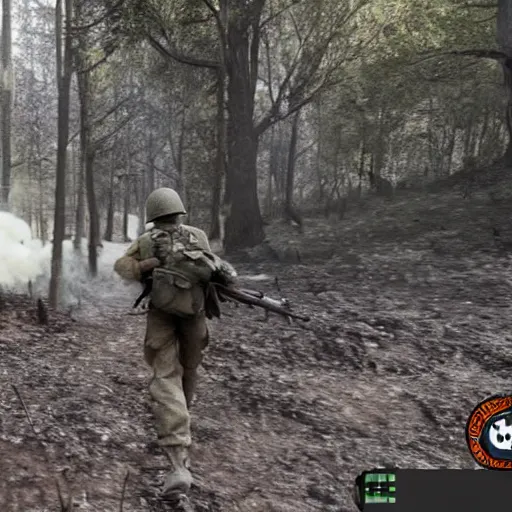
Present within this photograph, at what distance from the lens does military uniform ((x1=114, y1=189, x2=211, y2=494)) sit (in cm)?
179

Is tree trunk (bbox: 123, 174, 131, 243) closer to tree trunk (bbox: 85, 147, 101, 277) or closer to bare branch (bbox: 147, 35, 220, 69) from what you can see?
tree trunk (bbox: 85, 147, 101, 277)

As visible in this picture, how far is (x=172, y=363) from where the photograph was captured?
1.87 m

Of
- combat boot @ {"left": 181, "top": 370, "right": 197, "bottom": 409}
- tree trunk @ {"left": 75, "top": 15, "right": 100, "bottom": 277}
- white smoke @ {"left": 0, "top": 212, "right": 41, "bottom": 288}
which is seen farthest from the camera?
combat boot @ {"left": 181, "top": 370, "right": 197, "bottom": 409}

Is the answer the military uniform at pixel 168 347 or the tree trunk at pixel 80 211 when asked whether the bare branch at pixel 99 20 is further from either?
the military uniform at pixel 168 347

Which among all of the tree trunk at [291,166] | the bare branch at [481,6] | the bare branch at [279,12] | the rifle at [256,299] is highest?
the bare branch at [481,6]

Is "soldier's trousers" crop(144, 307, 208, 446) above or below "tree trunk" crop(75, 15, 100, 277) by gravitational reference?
below

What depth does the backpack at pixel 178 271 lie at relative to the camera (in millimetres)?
1777

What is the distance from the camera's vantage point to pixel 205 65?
199 cm

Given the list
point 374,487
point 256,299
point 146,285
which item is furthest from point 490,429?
point 146,285

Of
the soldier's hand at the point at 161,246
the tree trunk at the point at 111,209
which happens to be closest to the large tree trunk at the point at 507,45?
the soldier's hand at the point at 161,246

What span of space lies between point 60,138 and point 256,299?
825 mm

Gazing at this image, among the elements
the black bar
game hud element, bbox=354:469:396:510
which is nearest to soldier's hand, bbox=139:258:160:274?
game hud element, bbox=354:469:396:510

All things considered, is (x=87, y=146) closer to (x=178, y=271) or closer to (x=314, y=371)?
(x=178, y=271)

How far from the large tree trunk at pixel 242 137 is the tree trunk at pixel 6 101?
2.32ft
